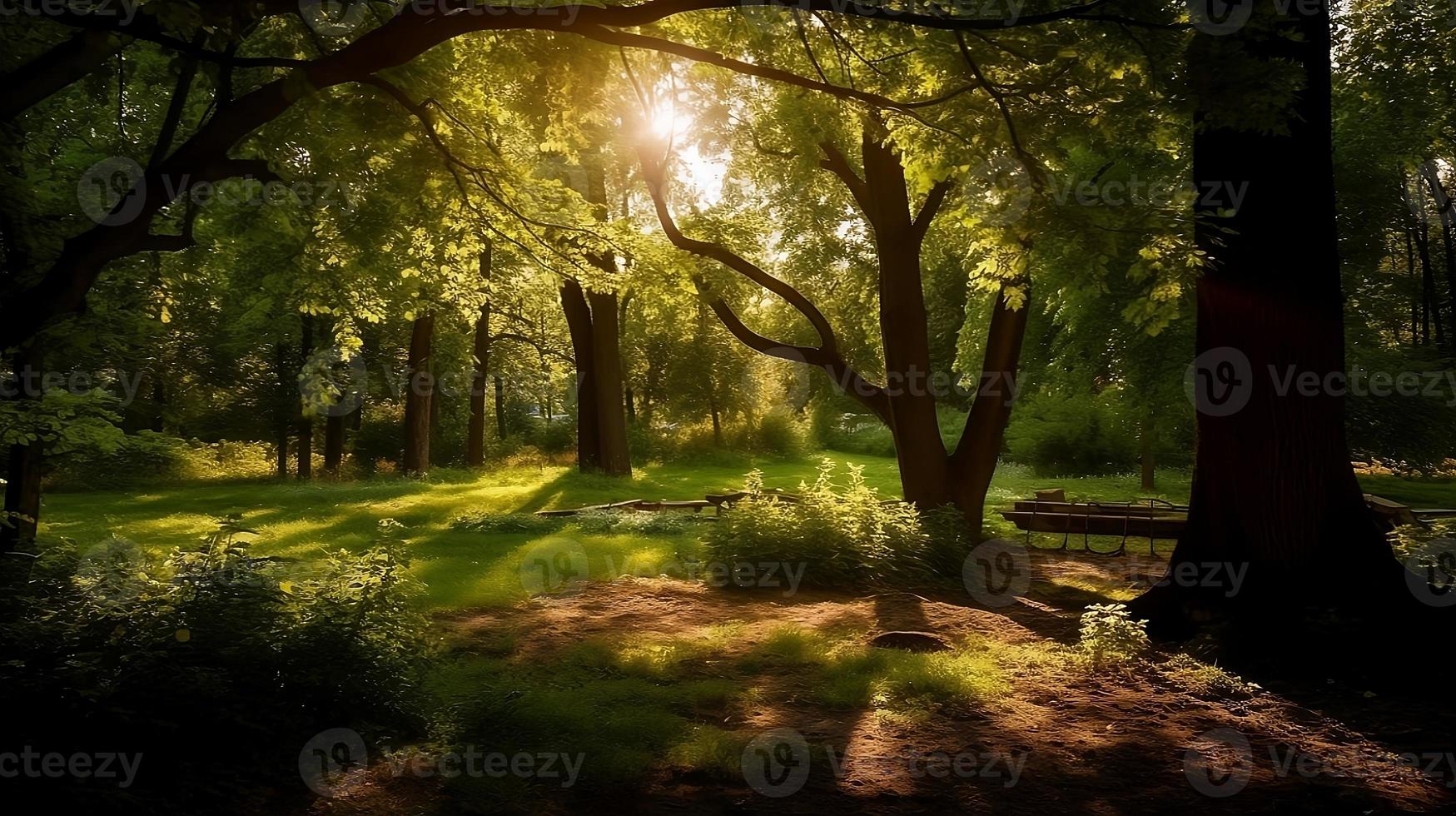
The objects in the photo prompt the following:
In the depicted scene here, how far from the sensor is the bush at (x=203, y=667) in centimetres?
456

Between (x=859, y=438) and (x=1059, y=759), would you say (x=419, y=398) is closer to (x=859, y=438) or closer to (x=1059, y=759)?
(x=1059, y=759)

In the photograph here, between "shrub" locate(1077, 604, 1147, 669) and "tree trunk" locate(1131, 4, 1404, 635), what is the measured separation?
56 centimetres

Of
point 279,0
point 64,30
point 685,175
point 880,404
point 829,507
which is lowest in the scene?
point 829,507

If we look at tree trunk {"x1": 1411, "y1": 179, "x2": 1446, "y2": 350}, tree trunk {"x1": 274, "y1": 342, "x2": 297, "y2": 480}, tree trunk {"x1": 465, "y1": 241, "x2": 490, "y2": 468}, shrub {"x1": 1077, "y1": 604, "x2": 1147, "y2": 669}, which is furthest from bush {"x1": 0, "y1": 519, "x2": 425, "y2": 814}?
tree trunk {"x1": 1411, "y1": 179, "x2": 1446, "y2": 350}

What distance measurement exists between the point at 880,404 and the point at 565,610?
660cm

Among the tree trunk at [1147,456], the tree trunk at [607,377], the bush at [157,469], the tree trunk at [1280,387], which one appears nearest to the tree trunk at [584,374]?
the tree trunk at [607,377]

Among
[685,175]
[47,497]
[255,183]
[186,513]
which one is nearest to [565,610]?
[255,183]

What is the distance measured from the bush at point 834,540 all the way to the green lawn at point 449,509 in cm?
149

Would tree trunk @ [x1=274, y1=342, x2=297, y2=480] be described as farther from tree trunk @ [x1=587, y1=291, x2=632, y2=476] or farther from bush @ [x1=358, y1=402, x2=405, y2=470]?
tree trunk @ [x1=587, y1=291, x2=632, y2=476]

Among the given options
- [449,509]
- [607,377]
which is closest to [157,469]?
[449,509]

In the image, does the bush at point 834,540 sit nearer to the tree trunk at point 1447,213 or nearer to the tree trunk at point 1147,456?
the tree trunk at point 1147,456

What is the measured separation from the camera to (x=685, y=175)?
20.3m

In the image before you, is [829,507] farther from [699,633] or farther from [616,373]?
[616,373]

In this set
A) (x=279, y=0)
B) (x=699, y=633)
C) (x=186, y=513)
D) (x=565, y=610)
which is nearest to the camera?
(x=279, y=0)
